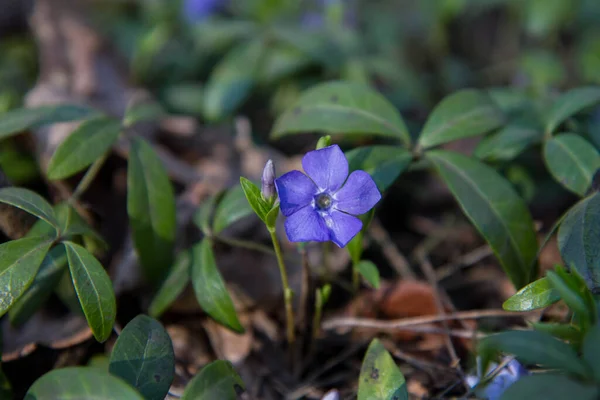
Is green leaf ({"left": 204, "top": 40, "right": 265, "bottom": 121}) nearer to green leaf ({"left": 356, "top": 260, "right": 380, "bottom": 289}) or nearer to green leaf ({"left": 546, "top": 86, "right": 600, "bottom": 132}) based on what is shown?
green leaf ({"left": 356, "top": 260, "right": 380, "bottom": 289})

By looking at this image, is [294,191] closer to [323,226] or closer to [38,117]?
[323,226]

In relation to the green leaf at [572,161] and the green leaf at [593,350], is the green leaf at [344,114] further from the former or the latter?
the green leaf at [593,350]

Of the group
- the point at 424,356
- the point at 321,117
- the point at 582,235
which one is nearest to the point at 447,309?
the point at 424,356

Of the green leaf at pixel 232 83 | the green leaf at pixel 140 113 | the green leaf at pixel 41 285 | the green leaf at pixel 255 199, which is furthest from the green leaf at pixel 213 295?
the green leaf at pixel 232 83

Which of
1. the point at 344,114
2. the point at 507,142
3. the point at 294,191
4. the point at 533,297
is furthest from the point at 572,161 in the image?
the point at 294,191

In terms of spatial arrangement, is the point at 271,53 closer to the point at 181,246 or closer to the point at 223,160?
the point at 223,160
